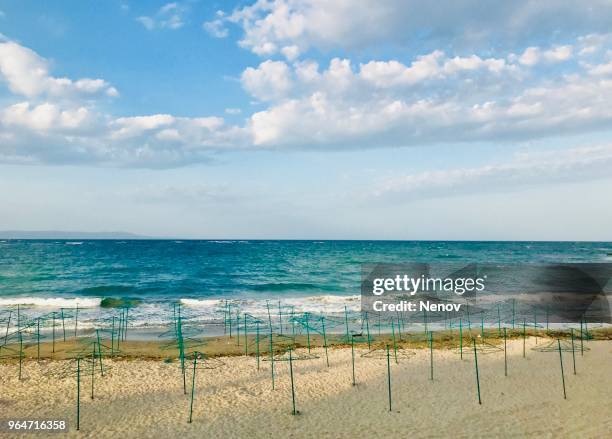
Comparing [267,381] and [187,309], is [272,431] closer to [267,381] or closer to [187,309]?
[267,381]

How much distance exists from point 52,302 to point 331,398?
2791cm

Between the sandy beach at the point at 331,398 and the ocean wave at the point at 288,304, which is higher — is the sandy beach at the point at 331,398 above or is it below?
above

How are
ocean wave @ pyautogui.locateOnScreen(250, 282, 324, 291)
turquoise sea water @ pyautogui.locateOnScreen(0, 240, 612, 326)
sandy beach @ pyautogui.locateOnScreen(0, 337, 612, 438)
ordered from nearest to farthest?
sandy beach @ pyautogui.locateOnScreen(0, 337, 612, 438), turquoise sea water @ pyautogui.locateOnScreen(0, 240, 612, 326), ocean wave @ pyautogui.locateOnScreen(250, 282, 324, 291)

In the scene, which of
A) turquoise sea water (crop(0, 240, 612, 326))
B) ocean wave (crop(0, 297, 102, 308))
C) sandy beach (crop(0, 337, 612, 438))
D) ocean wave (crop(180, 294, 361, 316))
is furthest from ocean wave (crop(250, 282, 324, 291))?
sandy beach (crop(0, 337, 612, 438))

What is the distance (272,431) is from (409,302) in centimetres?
2401

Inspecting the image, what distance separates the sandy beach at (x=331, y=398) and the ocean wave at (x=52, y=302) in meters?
16.5

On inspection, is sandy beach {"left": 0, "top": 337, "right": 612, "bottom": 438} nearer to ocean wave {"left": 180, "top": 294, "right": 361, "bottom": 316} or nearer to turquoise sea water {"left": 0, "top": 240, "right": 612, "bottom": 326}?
turquoise sea water {"left": 0, "top": 240, "right": 612, "bottom": 326}

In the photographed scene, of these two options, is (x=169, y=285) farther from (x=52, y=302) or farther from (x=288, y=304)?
(x=288, y=304)

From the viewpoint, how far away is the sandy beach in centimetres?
1112

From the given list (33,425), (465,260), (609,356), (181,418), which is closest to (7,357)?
(33,425)

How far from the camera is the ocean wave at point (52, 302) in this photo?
31.2m

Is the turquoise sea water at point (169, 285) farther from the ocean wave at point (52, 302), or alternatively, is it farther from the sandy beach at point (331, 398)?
the sandy beach at point (331, 398)

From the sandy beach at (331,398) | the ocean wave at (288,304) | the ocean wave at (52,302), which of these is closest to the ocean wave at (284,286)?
the ocean wave at (288,304)

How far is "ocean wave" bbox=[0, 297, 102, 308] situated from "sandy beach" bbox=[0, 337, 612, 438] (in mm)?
16495
